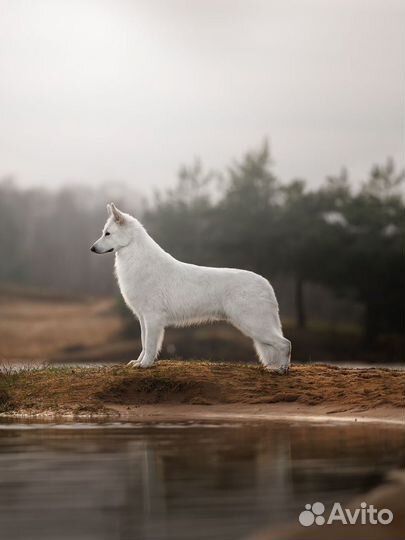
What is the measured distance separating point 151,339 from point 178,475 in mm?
6615

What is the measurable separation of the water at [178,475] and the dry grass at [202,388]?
167cm

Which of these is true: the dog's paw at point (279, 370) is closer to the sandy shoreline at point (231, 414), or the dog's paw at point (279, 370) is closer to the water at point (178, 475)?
the sandy shoreline at point (231, 414)

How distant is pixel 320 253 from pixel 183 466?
131 feet

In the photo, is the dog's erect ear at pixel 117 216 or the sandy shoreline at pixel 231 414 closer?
A: the sandy shoreline at pixel 231 414

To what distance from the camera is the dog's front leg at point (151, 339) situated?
16.6m

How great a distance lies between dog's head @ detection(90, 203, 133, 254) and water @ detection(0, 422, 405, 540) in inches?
161

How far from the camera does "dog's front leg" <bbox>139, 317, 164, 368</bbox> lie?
54.5ft

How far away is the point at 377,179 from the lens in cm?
5312

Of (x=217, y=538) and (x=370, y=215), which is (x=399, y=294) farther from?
(x=217, y=538)

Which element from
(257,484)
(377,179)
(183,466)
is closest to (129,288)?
(183,466)

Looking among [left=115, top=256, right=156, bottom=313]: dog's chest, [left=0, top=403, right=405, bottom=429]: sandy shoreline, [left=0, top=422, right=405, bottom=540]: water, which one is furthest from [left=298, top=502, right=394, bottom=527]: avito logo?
[left=115, top=256, right=156, bottom=313]: dog's chest

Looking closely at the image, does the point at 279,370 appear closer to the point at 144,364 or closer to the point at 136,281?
the point at 144,364

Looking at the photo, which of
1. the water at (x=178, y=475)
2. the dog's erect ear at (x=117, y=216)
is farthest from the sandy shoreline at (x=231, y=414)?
the dog's erect ear at (x=117, y=216)

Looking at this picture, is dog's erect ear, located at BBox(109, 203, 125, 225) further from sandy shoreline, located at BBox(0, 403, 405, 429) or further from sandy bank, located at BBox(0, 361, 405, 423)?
sandy shoreline, located at BBox(0, 403, 405, 429)
